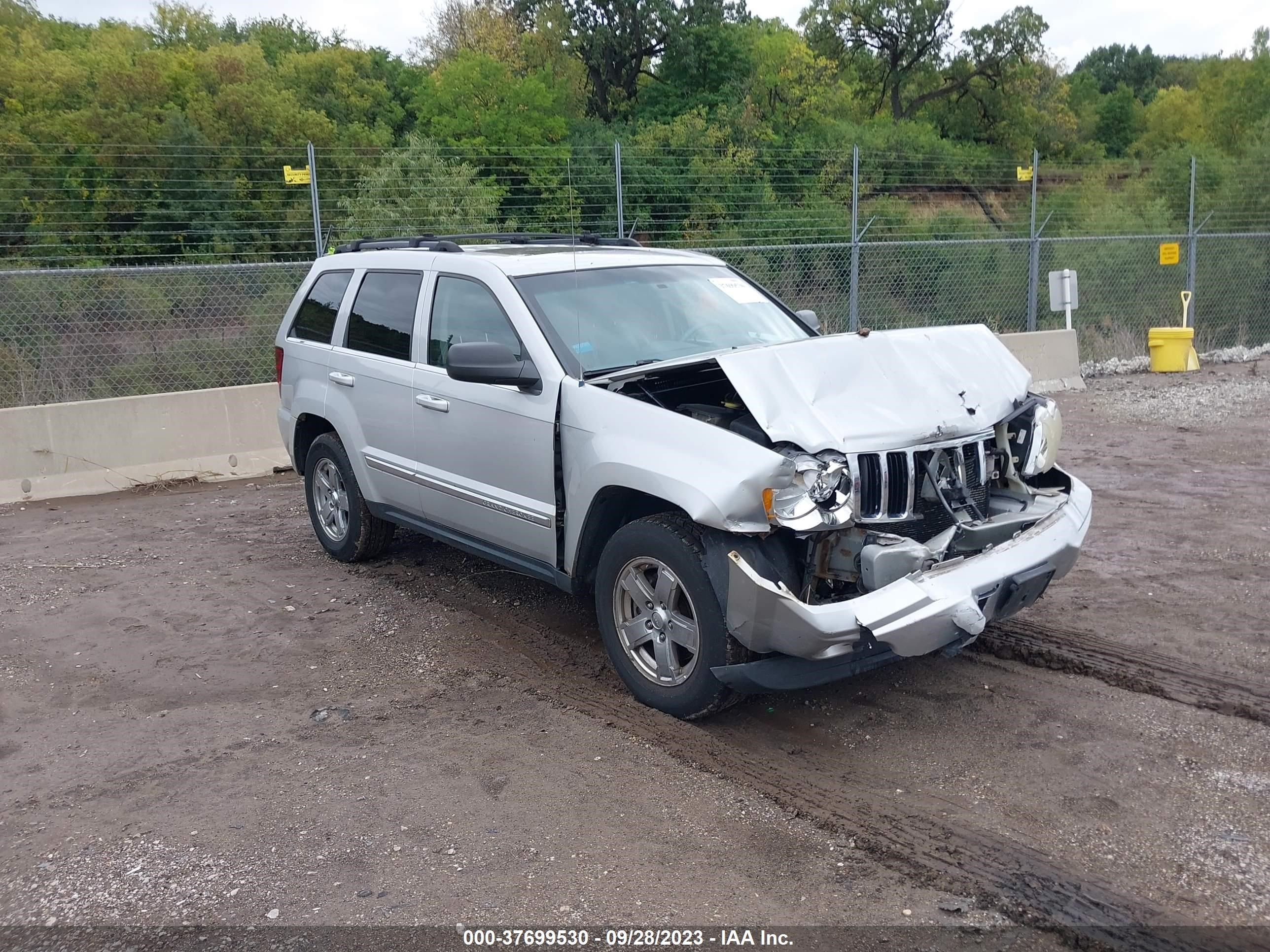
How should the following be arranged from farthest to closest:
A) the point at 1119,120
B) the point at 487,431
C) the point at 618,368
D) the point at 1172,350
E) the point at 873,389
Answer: the point at 1119,120 → the point at 1172,350 → the point at 487,431 → the point at 618,368 → the point at 873,389

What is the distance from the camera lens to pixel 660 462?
4316 millimetres

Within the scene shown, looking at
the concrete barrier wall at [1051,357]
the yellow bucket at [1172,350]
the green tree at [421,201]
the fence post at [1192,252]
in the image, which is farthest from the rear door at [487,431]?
the fence post at [1192,252]

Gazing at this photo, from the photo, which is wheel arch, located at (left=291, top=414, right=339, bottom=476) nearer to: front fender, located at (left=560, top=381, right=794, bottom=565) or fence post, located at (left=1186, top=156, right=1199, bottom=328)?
front fender, located at (left=560, top=381, right=794, bottom=565)

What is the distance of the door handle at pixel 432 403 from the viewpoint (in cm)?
558

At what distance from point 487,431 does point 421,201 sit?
11072 millimetres

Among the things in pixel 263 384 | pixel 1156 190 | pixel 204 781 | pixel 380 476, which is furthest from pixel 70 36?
pixel 204 781

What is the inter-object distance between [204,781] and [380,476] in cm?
237

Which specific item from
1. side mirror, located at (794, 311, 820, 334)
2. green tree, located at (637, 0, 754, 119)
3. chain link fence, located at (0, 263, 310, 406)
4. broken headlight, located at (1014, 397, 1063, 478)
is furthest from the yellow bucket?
green tree, located at (637, 0, 754, 119)

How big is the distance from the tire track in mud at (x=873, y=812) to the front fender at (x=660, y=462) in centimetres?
68

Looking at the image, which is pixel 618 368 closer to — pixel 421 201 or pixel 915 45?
pixel 421 201

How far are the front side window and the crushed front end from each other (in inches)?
Answer: 70.9

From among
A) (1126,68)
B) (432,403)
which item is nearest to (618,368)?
(432,403)

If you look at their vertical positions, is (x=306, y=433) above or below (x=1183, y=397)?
above

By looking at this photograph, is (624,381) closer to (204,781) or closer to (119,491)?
(204,781)
